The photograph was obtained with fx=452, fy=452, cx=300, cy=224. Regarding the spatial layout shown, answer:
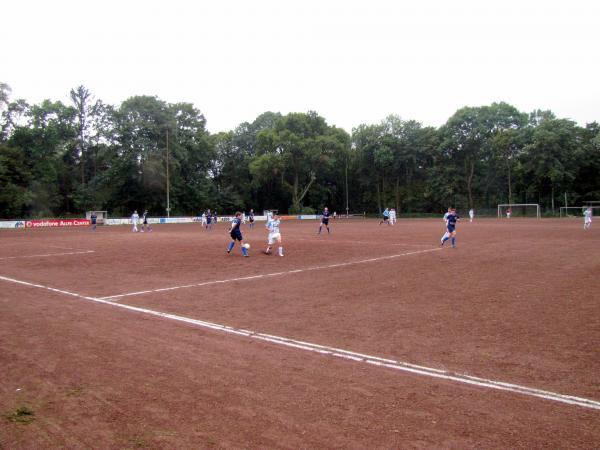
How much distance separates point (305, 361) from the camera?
231 inches

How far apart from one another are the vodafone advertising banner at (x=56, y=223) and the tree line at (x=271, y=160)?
21.5ft

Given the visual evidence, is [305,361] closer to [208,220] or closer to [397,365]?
[397,365]

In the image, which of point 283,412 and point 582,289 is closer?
point 283,412

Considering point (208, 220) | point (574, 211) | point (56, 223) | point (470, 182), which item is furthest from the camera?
point (470, 182)

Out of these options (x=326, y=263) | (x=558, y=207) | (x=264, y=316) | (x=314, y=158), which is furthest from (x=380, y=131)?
(x=264, y=316)

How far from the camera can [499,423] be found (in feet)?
13.4

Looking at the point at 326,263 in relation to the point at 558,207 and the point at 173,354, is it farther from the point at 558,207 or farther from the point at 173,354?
the point at 558,207

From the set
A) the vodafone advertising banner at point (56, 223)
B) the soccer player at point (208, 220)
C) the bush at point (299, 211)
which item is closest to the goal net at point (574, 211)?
the bush at point (299, 211)

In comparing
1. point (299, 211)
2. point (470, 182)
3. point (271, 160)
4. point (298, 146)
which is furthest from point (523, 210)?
point (271, 160)

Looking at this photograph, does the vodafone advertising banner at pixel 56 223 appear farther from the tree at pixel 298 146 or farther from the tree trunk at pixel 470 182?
the tree trunk at pixel 470 182

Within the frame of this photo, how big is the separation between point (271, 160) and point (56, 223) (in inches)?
1240

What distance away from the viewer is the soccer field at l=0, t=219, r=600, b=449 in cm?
399

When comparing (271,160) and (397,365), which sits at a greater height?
(271,160)

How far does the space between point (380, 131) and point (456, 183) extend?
54.8 ft
